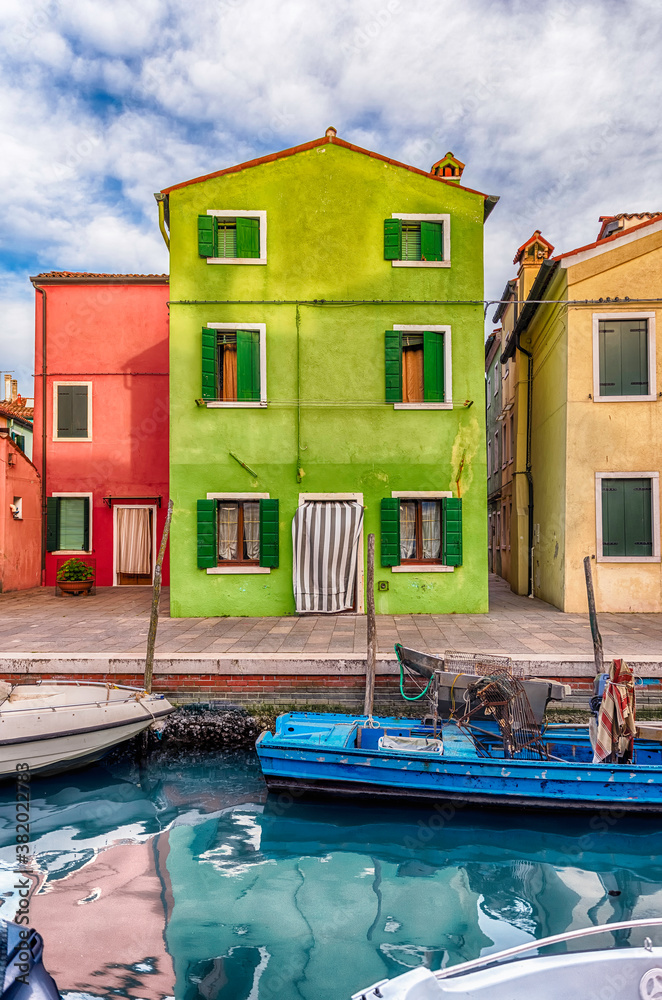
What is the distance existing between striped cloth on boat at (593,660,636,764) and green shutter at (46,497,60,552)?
16659 mm

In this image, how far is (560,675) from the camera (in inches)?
353

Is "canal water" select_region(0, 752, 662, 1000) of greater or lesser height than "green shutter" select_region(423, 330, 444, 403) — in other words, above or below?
below

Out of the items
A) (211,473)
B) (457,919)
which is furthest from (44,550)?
(457,919)

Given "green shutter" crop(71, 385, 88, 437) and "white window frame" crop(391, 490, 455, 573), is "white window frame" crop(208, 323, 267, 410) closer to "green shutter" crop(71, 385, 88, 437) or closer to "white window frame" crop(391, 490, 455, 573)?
"white window frame" crop(391, 490, 455, 573)

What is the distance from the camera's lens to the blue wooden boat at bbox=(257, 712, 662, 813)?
6.83 meters

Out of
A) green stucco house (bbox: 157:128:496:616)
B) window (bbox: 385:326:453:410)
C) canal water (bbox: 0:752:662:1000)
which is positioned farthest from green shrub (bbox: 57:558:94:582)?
canal water (bbox: 0:752:662:1000)

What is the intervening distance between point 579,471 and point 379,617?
5431 mm

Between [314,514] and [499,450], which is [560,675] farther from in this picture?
[499,450]

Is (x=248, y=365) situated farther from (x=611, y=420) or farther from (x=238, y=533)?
(x=611, y=420)

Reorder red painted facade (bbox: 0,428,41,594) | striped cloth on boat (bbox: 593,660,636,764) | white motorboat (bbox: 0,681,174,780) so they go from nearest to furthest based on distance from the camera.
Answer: striped cloth on boat (bbox: 593,660,636,764)
white motorboat (bbox: 0,681,174,780)
red painted facade (bbox: 0,428,41,594)

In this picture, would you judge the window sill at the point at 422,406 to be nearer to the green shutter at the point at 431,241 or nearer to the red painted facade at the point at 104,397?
the green shutter at the point at 431,241

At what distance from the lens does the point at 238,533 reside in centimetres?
1411

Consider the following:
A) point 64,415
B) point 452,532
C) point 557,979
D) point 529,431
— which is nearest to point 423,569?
point 452,532

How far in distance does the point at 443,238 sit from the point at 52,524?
1367cm
